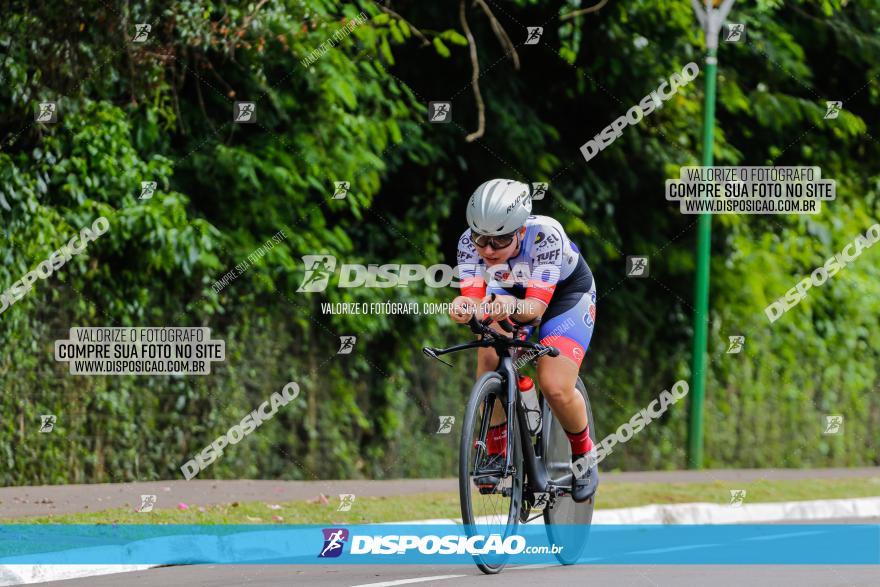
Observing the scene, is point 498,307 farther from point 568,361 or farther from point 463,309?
point 568,361

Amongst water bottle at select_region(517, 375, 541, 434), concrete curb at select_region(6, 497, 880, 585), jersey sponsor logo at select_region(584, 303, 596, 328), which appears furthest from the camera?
concrete curb at select_region(6, 497, 880, 585)

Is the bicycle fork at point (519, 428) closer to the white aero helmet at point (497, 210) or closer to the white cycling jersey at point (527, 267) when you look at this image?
the white cycling jersey at point (527, 267)

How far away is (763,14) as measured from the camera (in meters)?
18.4

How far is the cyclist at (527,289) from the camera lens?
812cm

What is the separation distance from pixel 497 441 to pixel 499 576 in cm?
77

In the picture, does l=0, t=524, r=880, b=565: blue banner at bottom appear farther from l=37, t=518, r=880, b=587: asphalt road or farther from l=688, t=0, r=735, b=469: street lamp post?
l=688, t=0, r=735, b=469: street lamp post

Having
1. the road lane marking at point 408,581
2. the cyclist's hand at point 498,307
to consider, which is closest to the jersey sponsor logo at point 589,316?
the cyclist's hand at point 498,307

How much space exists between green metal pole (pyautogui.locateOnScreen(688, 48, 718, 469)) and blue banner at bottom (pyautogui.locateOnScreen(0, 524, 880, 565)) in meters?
5.77

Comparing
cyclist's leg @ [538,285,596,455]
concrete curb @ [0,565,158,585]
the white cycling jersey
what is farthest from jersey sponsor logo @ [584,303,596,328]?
concrete curb @ [0,565,158,585]

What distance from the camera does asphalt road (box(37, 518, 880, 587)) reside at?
8219mm

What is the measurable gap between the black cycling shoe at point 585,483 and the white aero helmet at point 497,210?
5.58 feet

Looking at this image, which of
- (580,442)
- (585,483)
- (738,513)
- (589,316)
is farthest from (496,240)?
(738,513)

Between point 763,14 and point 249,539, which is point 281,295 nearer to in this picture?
point 249,539

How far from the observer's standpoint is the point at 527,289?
8305 mm
